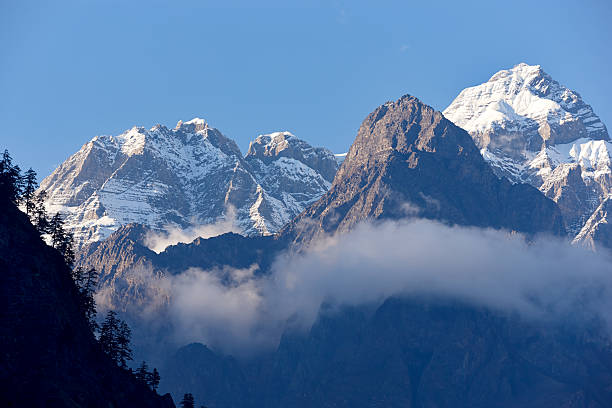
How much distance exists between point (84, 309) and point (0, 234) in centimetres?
2864

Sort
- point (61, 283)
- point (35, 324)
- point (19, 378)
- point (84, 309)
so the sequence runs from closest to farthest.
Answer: point (19, 378) < point (35, 324) < point (61, 283) < point (84, 309)

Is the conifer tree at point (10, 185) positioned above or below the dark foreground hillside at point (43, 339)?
above

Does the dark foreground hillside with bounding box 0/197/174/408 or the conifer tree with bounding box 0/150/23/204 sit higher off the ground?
the conifer tree with bounding box 0/150/23/204

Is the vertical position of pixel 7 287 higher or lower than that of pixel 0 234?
lower

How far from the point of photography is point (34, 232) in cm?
18400

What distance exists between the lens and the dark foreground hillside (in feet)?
509

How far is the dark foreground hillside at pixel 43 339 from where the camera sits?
155 meters

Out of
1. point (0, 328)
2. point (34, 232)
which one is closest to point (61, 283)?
point (34, 232)

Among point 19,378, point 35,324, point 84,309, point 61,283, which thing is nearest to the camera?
point 19,378

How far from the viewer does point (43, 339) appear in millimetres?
165125

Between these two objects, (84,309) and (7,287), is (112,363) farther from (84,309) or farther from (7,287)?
(7,287)

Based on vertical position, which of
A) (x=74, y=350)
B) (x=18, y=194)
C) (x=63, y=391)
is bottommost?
(x=63, y=391)

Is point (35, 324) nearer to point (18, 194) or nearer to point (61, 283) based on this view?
point (61, 283)

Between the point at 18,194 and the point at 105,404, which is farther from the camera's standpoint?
the point at 18,194
